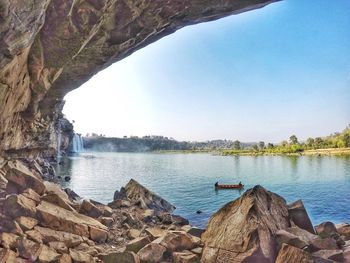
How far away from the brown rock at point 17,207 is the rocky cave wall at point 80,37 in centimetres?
649

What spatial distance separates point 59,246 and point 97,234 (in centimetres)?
251

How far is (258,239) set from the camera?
1166 centimetres

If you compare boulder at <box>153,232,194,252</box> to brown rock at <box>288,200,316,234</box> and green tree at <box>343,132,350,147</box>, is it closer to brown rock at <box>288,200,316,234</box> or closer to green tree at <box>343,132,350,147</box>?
brown rock at <box>288,200,316,234</box>

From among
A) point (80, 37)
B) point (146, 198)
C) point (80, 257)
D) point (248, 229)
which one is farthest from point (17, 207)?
point (146, 198)

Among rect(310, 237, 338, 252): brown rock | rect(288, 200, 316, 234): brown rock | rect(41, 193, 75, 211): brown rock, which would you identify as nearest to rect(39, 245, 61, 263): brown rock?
rect(41, 193, 75, 211): brown rock

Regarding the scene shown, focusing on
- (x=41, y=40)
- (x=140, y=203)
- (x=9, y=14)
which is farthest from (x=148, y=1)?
(x=140, y=203)

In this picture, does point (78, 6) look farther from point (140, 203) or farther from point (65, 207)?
point (140, 203)

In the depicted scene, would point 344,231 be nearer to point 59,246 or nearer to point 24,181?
point 59,246

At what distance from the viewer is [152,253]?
1198 cm

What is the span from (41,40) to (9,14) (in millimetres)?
8998

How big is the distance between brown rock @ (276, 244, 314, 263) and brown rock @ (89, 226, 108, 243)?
7.59 m

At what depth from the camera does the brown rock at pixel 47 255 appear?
35.4ft

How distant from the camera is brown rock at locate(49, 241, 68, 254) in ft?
38.1

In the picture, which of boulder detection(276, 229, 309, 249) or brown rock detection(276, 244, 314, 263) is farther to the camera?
boulder detection(276, 229, 309, 249)
